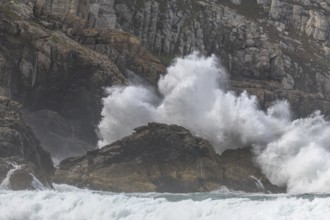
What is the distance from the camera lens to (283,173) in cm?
6788

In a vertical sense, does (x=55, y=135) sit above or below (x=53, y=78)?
below

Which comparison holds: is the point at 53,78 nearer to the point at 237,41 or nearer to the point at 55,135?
the point at 55,135

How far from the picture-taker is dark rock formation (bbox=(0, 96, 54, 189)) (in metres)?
45.1

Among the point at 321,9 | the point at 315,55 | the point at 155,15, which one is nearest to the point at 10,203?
the point at 155,15

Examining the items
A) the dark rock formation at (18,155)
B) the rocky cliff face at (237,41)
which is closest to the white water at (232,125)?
the dark rock formation at (18,155)

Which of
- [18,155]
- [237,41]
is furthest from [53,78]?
[237,41]

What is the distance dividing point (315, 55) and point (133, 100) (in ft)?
304

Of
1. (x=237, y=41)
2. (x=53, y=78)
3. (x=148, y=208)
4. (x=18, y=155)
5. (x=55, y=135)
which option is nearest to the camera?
(x=148, y=208)

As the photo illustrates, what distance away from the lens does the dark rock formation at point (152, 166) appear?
56438 millimetres

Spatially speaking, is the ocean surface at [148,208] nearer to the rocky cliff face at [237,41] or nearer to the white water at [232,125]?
the white water at [232,125]

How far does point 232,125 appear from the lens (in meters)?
73.3

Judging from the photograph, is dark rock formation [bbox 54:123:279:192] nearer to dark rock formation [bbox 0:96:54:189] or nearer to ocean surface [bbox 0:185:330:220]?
dark rock formation [bbox 0:96:54:189]

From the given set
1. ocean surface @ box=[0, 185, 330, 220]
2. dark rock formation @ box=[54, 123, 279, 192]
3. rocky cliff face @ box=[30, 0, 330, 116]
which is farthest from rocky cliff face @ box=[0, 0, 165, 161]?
ocean surface @ box=[0, 185, 330, 220]

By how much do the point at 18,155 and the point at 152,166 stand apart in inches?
585
